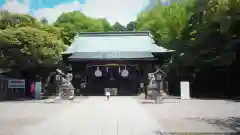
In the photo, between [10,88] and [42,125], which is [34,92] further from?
[42,125]

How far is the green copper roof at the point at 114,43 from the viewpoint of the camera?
35719mm

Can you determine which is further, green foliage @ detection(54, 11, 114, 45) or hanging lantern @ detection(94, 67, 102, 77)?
green foliage @ detection(54, 11, 114, 45)

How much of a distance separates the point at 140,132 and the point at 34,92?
20.0 metres

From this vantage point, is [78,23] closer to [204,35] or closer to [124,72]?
[124,72]

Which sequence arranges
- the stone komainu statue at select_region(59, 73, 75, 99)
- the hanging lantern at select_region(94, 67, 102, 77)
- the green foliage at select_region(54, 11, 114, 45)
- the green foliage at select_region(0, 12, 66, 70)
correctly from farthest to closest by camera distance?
the green foliage at select_region(54, 11, 114, 45) → the hanging lantern at select_region(94, 67, 102, 77) → the green foliage at select_region(0, 12, 66, 70) → the stone komainu statue at select_region(59, 73, 75, 99)

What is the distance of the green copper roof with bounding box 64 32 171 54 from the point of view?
35719 millimetres

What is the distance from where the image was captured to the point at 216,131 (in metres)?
10.2

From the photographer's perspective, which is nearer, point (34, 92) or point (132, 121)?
point (132, 121)

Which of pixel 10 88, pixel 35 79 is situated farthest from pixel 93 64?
pixel 10 88

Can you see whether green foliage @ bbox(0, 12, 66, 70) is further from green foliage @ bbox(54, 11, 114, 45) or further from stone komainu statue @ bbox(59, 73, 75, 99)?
green foliage @ bbox(54, 11, 114, 45)

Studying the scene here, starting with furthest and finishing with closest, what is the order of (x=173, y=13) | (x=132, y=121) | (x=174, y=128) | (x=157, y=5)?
(x=157, y=5)
(x=173, y=13)
(x=132, y=121)
(x=174, y=128)

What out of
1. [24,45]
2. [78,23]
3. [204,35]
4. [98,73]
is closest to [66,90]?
[24,45]

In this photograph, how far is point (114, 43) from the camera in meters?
38.0

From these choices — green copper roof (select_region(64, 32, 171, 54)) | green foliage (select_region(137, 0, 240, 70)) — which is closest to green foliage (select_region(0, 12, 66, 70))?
green copper roof (select_region(64, 32, 171, 54))
